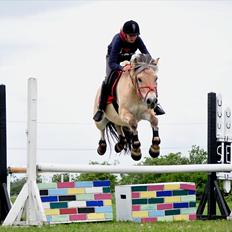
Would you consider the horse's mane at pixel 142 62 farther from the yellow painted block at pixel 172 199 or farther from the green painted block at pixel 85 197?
the yellow painted block at pixel 172 199

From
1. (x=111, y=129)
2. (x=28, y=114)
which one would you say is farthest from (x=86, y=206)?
(x=111, y=129)

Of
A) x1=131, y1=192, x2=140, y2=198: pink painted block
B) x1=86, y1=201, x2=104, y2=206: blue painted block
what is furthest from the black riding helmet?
x1=131, y1=192, x2=140, y2=198: pink painted block

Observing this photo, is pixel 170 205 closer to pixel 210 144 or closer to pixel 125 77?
pixel 210 144

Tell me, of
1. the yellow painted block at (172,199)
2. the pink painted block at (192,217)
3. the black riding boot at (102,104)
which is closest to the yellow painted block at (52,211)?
the yellow painted block at (172,199)

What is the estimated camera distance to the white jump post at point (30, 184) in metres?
8.72

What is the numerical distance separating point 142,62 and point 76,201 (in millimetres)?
4463

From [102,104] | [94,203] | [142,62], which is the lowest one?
[94,203]

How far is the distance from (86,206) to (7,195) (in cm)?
131

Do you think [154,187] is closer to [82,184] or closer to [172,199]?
[172,199]

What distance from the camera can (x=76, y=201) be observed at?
10.2m

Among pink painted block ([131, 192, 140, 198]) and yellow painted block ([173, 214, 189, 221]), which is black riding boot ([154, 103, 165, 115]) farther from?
yellow painted block ([173, 214, 189, 221])

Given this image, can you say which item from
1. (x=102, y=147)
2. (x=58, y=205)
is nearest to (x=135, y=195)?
(x=58, y=205)

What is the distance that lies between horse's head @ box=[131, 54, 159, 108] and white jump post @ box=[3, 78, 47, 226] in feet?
9.34

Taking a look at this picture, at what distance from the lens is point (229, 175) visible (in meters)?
11.6
